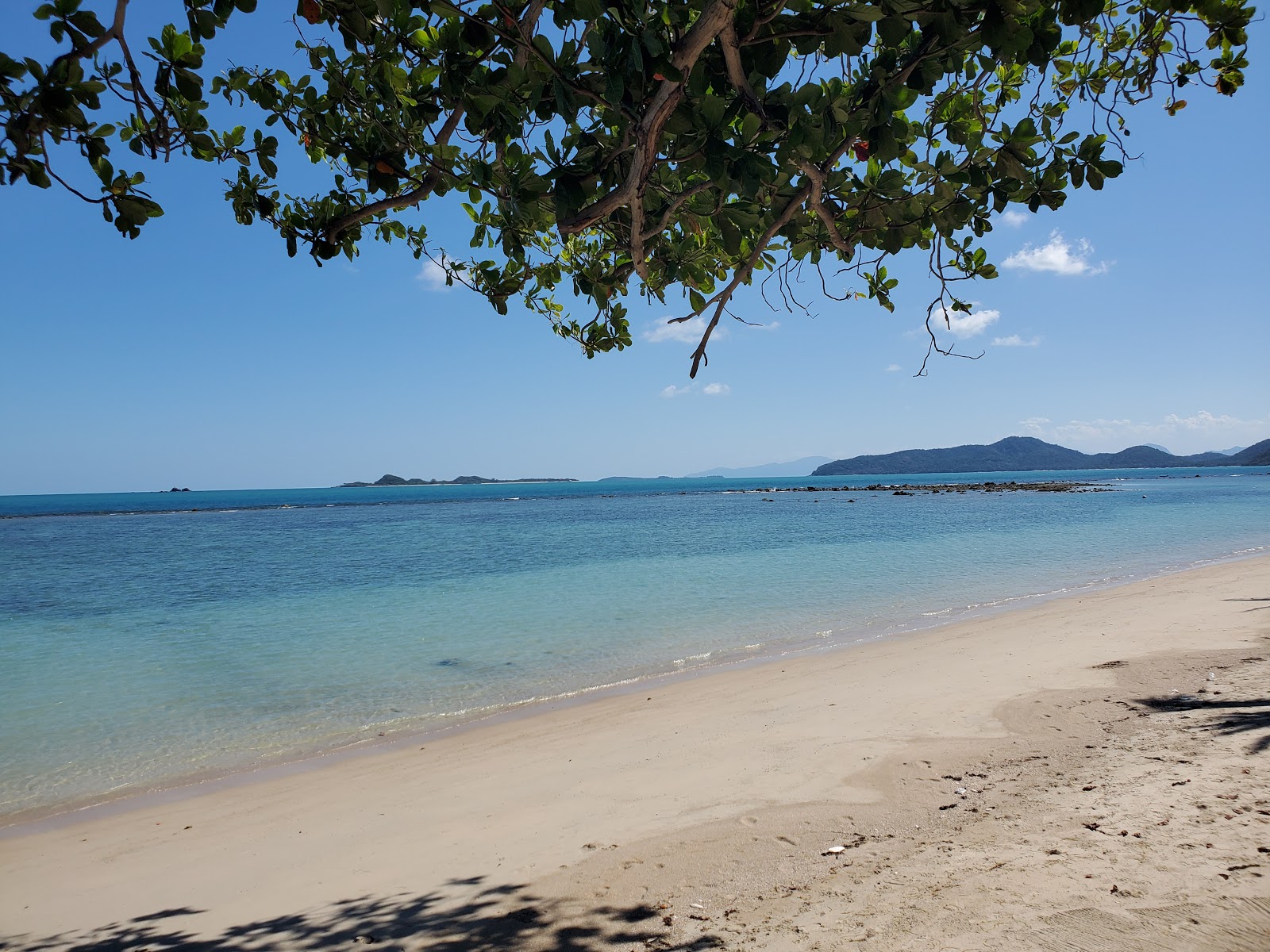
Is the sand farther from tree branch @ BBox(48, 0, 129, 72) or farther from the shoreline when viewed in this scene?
tree branch @ BBox(48, 0, 129, 72)

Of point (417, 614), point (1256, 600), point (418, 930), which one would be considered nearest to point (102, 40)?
point (418, 930)

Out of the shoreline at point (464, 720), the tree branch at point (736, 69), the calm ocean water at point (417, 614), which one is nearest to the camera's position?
the tree branch at point (736, 69)

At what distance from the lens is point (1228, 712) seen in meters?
5.42

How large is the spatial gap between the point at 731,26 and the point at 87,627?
17281 mm

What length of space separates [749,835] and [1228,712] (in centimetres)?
389

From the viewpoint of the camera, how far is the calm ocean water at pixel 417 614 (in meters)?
7.99

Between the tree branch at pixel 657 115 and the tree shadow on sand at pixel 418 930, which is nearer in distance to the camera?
the tree branch at pixel 657 115

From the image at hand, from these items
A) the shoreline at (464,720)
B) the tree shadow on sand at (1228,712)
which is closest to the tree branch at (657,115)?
the tree shadow on sand at (1228,712)

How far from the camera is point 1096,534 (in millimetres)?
26906

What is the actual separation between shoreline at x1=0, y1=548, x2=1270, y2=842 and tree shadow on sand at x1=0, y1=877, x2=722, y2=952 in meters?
2.22

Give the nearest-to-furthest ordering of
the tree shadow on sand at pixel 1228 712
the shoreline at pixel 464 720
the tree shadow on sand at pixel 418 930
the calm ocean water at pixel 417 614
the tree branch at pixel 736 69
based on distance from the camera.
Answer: the tree branch at pixel 736 69, the tree shadow on sand at pixel 418 930, the tree shadow on sand at pixel 1228 712, the shoreline at pixel 464 720, the calm ocean water at pixel 417 614

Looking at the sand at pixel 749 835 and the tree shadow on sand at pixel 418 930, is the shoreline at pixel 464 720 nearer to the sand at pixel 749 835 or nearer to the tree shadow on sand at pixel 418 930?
the sand at pixel 749 835

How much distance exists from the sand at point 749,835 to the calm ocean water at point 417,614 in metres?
1.62

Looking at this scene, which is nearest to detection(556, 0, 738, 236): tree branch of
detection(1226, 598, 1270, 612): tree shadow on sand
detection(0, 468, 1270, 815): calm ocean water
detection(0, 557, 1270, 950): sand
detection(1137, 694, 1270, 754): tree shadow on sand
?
detection(0, 557, 1270, 950): sand
